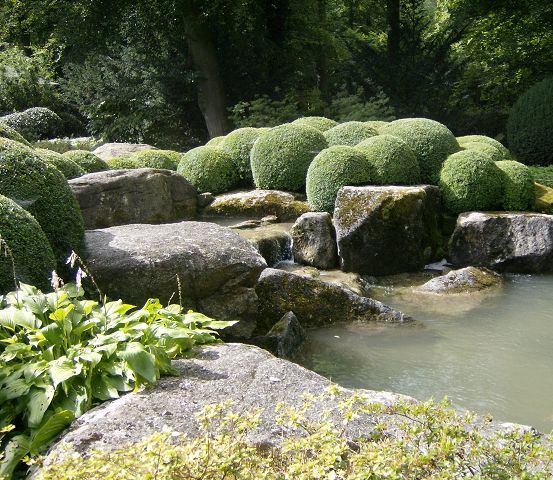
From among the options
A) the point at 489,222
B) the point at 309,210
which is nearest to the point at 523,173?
the point at 489,222

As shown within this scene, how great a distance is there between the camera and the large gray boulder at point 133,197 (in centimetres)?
999

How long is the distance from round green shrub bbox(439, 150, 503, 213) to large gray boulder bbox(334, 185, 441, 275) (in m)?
1.05

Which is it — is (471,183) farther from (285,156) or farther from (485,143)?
(285,156)

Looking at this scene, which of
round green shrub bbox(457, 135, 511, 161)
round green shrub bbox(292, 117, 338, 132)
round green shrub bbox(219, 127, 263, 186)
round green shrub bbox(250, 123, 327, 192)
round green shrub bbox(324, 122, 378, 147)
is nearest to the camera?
round green shrub bbox(250, 123, 327, 192)

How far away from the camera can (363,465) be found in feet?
8.14

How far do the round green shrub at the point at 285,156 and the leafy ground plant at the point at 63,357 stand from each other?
7.59 m

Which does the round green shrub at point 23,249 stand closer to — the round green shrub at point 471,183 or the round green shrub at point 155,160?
the round green shrub at point 471,183

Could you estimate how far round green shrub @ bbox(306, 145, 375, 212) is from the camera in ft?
33.9

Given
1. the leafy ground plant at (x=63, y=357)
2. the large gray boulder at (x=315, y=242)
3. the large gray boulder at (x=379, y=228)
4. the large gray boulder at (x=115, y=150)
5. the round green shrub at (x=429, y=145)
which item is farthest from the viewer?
the large gray boulder at (x=115, y=150)

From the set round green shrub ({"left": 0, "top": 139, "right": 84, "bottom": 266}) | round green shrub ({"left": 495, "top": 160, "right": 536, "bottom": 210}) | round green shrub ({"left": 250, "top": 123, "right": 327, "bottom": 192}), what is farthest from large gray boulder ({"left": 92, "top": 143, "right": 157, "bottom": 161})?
round green shrub ({"left": 0, "top": 139, "right": 84, "bottom": 266})

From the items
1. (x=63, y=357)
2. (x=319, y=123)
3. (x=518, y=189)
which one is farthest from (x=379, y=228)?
(x=63, y=357)

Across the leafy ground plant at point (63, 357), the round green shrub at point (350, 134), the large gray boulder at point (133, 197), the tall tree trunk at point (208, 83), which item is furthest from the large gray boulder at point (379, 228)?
the tall tree trunk at point (208, 83)

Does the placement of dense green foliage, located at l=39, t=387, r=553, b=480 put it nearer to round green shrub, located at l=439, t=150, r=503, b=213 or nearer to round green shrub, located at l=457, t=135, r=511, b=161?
round green shrub, located at l=439, t=150, r=503, b=213

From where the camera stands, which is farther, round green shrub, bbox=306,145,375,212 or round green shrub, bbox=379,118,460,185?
round green shrub, bbox=379,118,460,185
